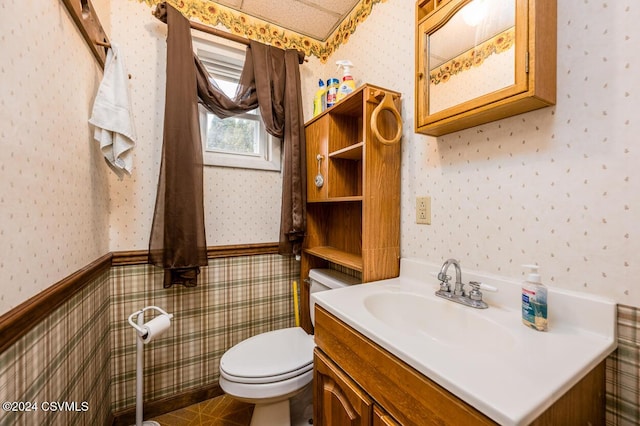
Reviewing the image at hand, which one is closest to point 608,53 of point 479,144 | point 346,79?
point 479,144

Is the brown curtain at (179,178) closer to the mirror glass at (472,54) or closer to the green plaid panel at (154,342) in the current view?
the green plaid panel at (154,342)

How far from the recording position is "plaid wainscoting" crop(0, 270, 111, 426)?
63cm

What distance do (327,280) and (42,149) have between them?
1271mm

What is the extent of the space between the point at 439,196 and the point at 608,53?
2.00 feet

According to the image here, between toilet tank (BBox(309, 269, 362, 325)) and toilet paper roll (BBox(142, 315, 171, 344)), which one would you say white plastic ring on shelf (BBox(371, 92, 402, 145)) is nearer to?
toilet tank (BBox(309, 269, 362, 325))

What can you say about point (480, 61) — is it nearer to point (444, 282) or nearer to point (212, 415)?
point (444, 282)

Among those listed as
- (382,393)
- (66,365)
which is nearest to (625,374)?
(382,393)

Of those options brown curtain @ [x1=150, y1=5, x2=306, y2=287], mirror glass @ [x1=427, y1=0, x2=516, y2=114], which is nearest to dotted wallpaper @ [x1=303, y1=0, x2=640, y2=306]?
mirror glass @ [x1=427, y1=0, x2=516, y2=114]

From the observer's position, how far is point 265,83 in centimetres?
166

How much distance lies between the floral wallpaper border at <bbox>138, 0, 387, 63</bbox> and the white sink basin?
1.55 metres

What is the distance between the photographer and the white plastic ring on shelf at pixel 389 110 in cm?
113

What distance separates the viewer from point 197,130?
1466 millimetres

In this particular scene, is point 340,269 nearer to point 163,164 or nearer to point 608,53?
point 163,164

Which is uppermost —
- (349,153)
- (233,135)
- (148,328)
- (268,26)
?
(268,26)
